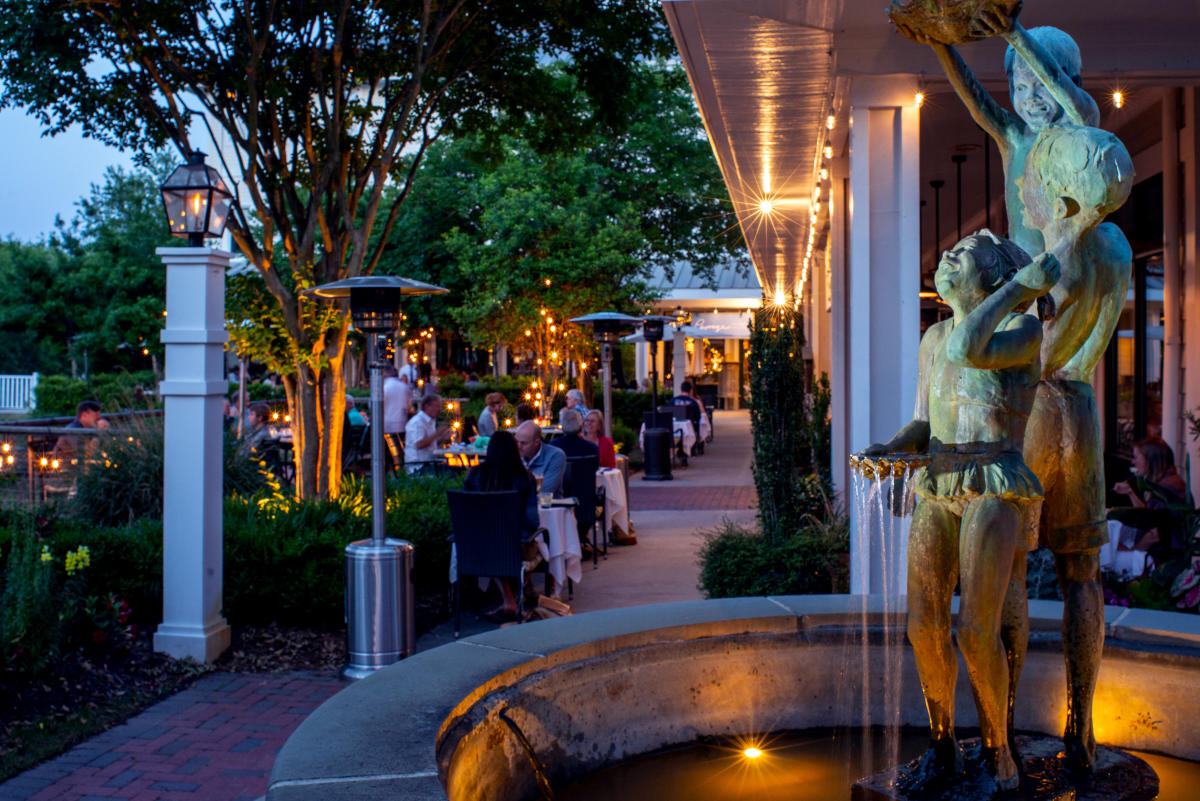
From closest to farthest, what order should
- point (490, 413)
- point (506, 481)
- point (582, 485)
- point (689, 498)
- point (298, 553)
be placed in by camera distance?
point (298, 553), point (506, 481), point (582, 485), point (490, 413), point (689, 498)

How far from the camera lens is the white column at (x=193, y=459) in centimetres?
650

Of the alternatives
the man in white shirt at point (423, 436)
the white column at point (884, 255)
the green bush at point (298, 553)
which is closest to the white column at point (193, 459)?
the green bush at point (298, 553)

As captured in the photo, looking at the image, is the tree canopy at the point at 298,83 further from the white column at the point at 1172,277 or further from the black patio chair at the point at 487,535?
the white column at the point at 1172,277

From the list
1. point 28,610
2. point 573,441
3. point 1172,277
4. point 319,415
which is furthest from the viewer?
point 573,441

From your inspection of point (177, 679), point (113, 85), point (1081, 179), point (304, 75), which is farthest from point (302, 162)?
point (1081, 179)

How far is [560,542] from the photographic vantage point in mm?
8094

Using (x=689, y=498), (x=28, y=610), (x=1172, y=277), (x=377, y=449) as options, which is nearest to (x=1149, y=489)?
(x=1172, y=277)

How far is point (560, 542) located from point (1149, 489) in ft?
12.9

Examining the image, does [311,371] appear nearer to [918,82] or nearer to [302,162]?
[302,162]

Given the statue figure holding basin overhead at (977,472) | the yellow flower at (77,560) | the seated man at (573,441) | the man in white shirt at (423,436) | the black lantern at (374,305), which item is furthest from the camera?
the man in white shirt at (423,436)

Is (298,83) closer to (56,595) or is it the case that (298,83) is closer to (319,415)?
(319,415)

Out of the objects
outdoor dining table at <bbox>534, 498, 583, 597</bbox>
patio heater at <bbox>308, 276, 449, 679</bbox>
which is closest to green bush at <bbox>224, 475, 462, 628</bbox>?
patio heater at <bbox>308, 276, 449, 679</bbox>

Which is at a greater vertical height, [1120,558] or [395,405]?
[395,405]

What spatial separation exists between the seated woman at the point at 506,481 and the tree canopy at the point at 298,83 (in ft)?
7.46
